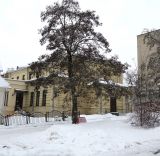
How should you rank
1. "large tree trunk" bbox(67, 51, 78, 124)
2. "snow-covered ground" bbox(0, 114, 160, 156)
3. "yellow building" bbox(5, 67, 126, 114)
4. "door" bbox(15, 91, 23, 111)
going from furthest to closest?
"door" bbox(15, 91, 23, 111) < "yellow building" bbox(5, 67, 126, 114) < "large tree trunk" bbox(67, 51, 78, 124) < "snow-covered ground" bbox(0, 114, 160, 156)

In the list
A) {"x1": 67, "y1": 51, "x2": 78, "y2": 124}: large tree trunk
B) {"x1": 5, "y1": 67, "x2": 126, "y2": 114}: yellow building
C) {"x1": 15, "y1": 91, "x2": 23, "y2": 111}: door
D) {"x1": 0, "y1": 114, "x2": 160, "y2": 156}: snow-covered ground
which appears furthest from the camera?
{"x1": 15, "y1": 91, "x2": 23, "y2": 111}: door

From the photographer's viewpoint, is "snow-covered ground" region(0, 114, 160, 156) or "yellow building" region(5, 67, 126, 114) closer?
"snow-covered ground" region(0, 114, 160, 156)

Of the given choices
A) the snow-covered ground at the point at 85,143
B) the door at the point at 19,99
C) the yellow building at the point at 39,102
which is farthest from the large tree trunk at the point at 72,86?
the door at the point at 19,99

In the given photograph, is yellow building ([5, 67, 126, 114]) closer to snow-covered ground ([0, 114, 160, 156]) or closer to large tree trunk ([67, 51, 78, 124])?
large tree trunk ([67, 51, 78, 124])

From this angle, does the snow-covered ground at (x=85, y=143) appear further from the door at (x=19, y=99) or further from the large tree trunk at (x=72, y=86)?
the door at (x=19, y=99)

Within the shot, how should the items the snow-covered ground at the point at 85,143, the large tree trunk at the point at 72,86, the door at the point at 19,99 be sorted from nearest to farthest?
the snow-covered ground at the point at 85,143 → the large tree trunk at the point at 72,86 → the door at the point at 19,99

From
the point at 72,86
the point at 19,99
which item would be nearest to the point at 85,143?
the point at 72,86

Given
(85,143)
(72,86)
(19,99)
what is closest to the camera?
(85,143)

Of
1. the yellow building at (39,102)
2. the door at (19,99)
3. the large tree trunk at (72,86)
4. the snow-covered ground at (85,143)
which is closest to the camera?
the snow-covered ground at (85,143)

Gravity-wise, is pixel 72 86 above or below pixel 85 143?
above

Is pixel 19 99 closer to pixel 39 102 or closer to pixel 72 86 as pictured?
pixel 39 102

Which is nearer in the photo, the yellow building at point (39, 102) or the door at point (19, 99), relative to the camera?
the yellow building at point (39, 102)

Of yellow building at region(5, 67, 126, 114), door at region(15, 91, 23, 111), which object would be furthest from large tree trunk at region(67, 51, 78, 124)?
door at region(15, 91, 23, 111)

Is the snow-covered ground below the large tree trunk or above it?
below
